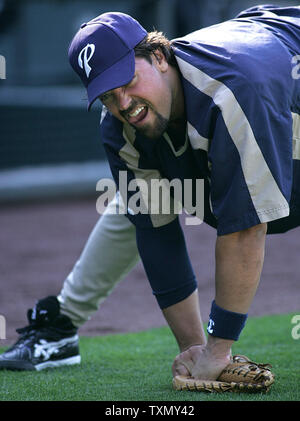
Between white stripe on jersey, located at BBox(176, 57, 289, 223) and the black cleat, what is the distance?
145cm

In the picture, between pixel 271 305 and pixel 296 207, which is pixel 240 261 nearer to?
pixel 296 207

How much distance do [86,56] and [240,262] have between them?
0.85 m

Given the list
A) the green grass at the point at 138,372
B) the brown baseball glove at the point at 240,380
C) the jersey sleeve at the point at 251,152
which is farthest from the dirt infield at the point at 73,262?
the jersey sleeve at the point at 251,152

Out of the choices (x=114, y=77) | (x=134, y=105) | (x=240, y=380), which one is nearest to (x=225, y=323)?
(x=240, y=380)

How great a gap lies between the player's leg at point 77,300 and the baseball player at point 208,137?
0.52 m

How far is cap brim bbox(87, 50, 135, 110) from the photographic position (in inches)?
103

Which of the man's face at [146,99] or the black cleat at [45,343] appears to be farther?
the black cleat at [45,343]

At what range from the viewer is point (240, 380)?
9.20 ft

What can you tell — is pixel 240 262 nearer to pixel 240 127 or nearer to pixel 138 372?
pixel 240 127

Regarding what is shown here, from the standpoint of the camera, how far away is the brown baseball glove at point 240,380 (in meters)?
2.80

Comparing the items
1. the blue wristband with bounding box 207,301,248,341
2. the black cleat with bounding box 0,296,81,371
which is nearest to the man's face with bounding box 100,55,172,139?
the blue wristband with bounding box 207,301,248,341

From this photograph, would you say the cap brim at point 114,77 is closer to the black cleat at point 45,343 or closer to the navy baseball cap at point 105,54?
the navy baseball cap at point 105,54

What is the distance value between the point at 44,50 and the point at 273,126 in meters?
11.5
